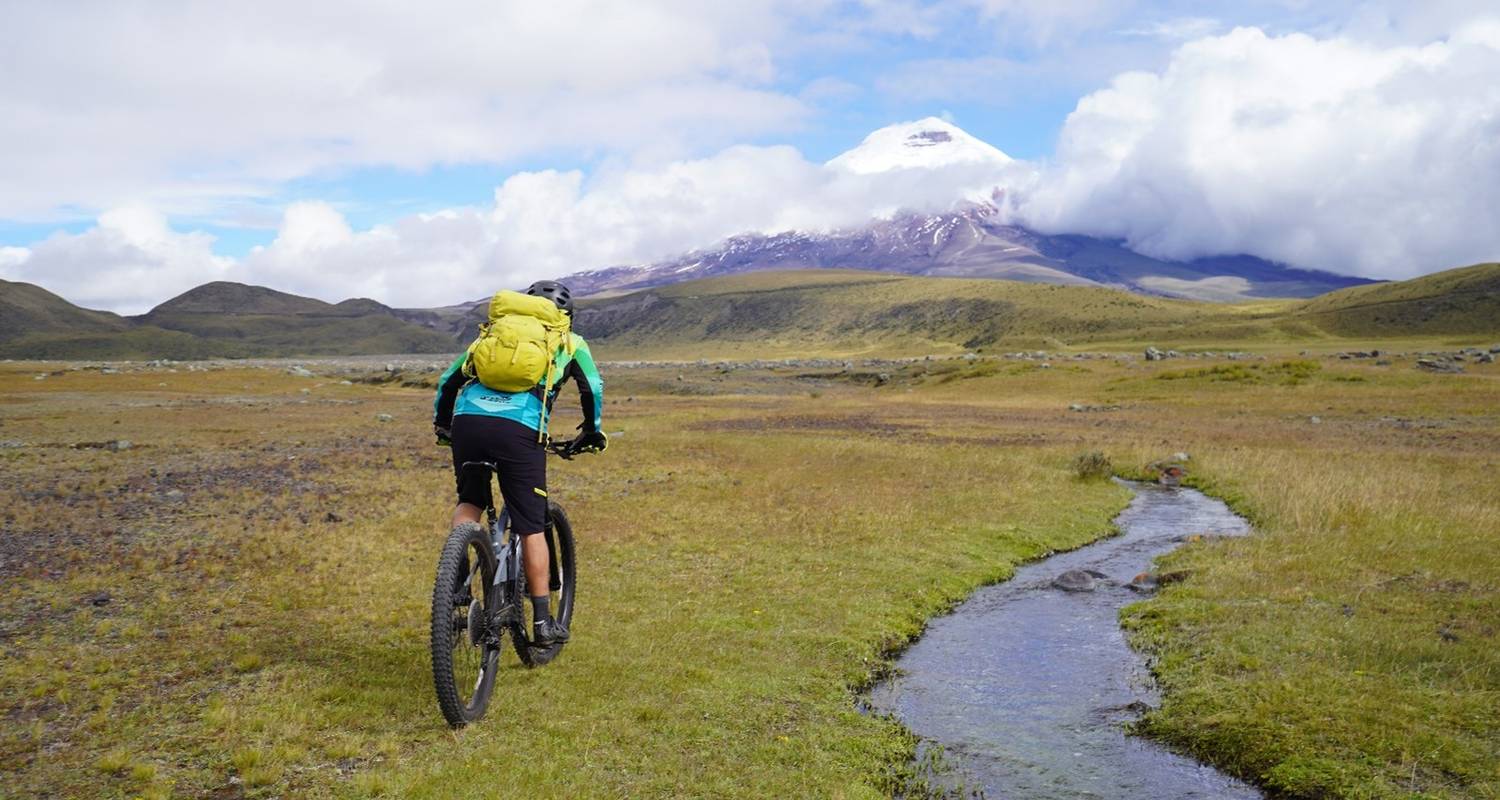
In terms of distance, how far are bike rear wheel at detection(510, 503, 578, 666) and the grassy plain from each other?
33cm

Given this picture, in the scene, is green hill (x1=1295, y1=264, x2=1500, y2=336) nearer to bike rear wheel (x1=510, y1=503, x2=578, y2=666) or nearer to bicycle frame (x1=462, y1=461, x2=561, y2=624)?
bike rear wheel (x1=510, y1=503, x2=578, y2=666)

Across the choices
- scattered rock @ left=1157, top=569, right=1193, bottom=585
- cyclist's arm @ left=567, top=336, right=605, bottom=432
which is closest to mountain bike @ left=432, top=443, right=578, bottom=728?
cyclist's arm @ left=567, top=336, right=605, bottom=432

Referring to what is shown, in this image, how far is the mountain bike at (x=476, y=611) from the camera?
7.94 m

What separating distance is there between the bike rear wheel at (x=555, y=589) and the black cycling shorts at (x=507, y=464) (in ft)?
2.18

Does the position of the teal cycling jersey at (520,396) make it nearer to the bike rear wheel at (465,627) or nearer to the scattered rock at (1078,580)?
the bike rear wheel at (465,627)

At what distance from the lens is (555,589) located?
1049 centimetres

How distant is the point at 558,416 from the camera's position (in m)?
50.8

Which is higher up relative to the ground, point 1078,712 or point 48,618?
point 48,618

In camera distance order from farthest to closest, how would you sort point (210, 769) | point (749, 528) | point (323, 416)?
1. point (323, 416)
2. point (749, 528)
3. point (210, 769)

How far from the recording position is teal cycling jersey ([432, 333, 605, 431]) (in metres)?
8.70

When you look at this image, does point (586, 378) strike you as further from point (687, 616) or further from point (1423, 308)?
point (1423, 308)

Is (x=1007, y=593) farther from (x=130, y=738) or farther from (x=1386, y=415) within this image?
A: (x=1386, y=415)

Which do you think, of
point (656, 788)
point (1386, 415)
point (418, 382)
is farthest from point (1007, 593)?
point (418, 382)

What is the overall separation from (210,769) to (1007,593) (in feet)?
42.1
